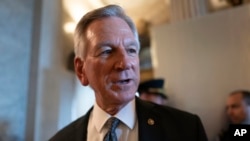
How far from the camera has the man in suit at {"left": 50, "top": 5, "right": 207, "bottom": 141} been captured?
0.54m

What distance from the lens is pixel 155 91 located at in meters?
1.29

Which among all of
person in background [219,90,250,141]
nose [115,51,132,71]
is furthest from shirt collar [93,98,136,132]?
person in background [219,90,250,141]

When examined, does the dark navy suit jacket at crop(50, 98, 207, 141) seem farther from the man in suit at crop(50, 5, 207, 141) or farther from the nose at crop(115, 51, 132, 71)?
the nose at crop(115, 51, 132, 71)

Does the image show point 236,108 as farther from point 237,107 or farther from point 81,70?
point 81,70

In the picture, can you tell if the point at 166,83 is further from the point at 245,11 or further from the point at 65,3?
the point at 65,3

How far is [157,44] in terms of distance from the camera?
1.43m

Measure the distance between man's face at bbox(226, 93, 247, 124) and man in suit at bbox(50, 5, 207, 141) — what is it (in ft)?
1.81

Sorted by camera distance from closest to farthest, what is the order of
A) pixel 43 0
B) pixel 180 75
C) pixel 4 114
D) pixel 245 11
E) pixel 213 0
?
pixel 4 114
pixel 43 0
pixel 245 11
pixel 180 75
pixel 213 0

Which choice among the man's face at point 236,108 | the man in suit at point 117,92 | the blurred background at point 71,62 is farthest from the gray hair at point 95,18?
the man's face at point 236,108

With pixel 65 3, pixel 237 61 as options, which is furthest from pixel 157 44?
pixel 65 3

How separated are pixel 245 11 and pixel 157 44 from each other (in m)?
0.48

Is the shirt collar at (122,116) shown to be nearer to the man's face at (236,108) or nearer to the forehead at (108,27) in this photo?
the forehead at (108,27)

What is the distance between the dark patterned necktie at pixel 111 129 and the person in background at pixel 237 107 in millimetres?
634

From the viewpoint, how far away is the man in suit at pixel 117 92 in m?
0.54
